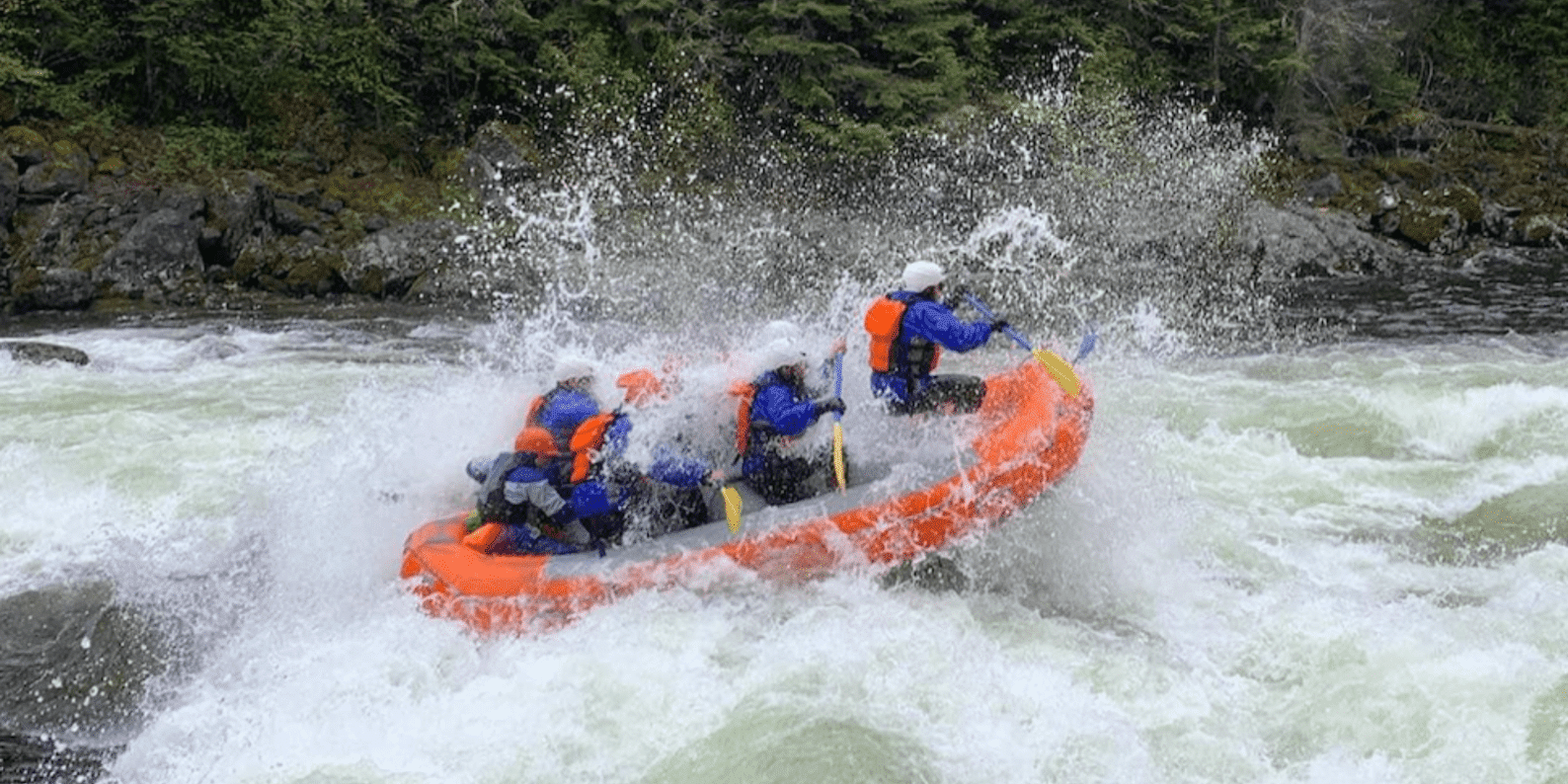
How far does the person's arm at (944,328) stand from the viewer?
6.02 meters

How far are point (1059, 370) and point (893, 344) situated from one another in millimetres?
903

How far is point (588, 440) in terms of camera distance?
5410 mm

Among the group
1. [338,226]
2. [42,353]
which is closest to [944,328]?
[42,353]

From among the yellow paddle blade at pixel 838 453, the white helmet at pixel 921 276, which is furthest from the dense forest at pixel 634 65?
the yellow paddle blade at pixel 838 453

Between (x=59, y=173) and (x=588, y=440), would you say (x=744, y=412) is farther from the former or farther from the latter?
(x=59, y=173)

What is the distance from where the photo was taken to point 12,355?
11.1m

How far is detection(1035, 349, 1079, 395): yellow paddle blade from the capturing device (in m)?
5.93

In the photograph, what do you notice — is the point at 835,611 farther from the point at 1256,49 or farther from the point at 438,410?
the point at 1256,49

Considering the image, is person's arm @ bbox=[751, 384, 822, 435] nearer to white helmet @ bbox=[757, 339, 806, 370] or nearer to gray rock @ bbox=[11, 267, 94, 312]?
white helmet @ bbox=[757, 339, 806, 370]

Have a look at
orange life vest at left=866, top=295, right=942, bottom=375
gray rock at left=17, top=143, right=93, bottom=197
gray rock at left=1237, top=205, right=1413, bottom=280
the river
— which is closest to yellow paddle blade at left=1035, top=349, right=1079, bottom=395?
the river

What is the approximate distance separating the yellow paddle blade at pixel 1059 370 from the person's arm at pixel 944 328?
30 cm

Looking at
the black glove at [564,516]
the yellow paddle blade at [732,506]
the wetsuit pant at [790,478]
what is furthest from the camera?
the wetsuit pant at [790,478]

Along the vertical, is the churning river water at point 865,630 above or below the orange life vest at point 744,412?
below

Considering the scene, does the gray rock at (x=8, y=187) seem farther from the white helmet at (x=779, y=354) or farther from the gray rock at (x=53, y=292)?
the white helmet at (x=779, y=354)
